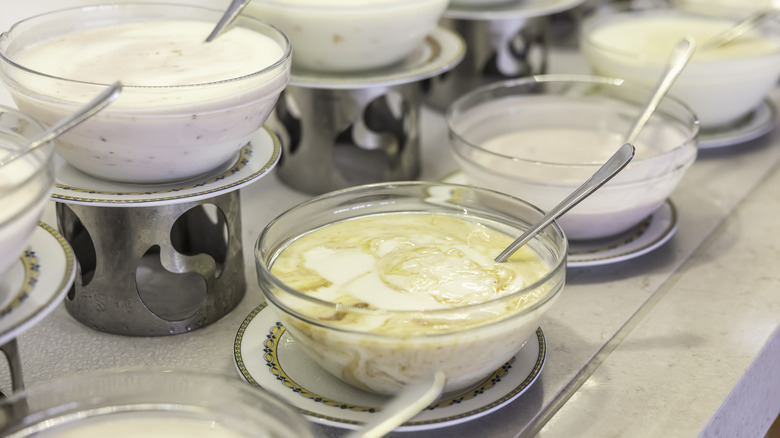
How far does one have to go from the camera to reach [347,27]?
1.06 meters

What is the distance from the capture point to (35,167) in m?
0.64

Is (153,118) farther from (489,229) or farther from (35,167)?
(489,229)

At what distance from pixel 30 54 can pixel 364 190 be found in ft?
1.14

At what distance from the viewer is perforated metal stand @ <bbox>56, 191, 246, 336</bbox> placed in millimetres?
862

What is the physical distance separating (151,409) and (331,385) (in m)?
0.18

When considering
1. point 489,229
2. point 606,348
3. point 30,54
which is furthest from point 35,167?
point 606,348

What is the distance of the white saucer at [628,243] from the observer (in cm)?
103

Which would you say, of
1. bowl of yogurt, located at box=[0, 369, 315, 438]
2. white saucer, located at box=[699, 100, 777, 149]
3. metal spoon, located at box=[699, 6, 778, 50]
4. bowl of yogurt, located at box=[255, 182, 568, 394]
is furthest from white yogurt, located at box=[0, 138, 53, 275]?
metal spoon, located at box=[699, 6, 778, 50]

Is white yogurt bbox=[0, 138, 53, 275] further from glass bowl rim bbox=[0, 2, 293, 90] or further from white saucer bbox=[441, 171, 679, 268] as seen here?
white saucer bbox=[441, 171, 679, 268]

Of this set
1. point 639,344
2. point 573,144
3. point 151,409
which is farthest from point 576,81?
point 151,409

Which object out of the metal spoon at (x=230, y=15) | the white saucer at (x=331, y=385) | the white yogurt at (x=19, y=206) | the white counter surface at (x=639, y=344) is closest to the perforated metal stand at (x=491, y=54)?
the white counter surface at (x=639, y=344)

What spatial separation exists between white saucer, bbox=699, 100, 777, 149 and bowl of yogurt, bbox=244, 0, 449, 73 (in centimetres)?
49

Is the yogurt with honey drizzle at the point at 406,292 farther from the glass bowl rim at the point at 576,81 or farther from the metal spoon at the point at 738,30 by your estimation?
the metal spoon at the point at 738,30

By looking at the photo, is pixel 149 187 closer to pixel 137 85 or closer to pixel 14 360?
pixel 137 85
